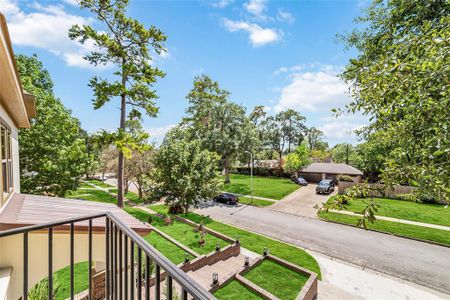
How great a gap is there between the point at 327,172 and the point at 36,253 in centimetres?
3336

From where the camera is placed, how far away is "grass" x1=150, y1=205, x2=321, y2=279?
1034cm

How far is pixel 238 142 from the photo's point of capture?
27641mm

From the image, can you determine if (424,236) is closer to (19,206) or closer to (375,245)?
(375,245)

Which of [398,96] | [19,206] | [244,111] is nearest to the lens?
[398,96]

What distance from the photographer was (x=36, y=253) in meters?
3.61

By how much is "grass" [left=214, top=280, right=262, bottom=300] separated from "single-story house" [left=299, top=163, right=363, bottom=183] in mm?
27131

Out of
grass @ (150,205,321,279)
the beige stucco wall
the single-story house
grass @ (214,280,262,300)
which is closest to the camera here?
the beige stucco wall

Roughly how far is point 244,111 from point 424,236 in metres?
21.7

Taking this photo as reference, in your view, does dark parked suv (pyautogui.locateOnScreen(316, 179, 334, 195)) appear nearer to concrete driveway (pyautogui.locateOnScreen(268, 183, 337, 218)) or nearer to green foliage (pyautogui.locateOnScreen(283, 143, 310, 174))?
concrete driveway (pyautogui.locateOnScreen(268, 183, 337, 218))

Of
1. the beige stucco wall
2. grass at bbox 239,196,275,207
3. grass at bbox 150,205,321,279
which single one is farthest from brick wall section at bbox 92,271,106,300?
grass at bbox 239,196,275,207

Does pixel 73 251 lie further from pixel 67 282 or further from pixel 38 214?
pixel 67 282

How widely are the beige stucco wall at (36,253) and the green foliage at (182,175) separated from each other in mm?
10768

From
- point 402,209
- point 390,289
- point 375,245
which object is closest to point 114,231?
point 390,289

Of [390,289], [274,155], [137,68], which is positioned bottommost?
[390,289]
